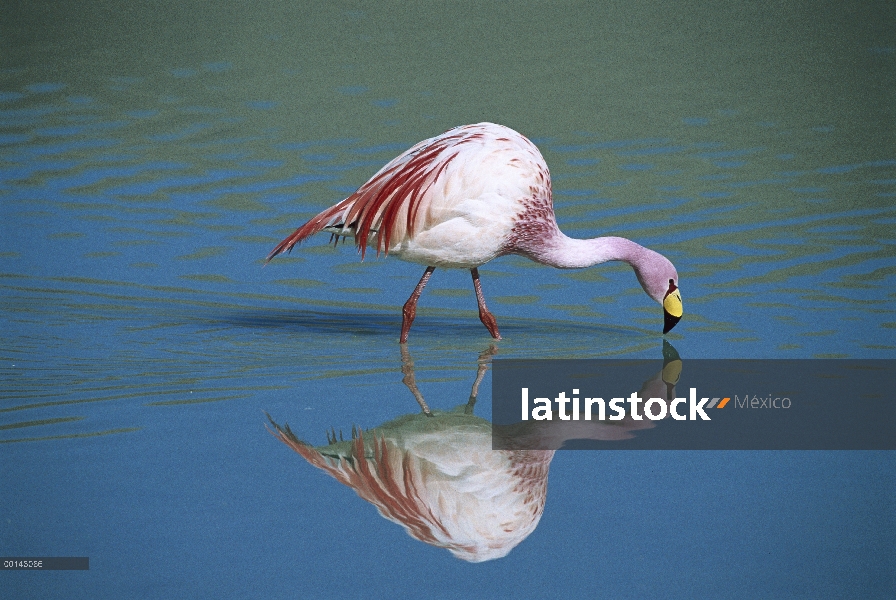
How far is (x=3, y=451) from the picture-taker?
19.6 feet

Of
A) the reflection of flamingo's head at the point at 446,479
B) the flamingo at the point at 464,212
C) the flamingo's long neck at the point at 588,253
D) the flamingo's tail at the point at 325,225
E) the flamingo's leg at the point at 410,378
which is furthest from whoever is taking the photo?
the flamingo's long neck at the point at 588,253

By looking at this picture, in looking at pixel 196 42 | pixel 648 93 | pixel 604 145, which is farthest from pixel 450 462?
pixel 196 42

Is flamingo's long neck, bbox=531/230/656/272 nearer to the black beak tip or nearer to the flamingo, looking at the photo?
the flamingo

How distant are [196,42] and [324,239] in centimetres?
784

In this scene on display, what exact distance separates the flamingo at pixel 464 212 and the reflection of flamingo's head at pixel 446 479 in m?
1.41

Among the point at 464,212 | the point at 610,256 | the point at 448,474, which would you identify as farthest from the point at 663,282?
the point at 448,474

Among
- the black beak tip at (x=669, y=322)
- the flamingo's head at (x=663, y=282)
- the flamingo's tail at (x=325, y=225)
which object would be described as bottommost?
the black beak tip at (x=669, y=322)

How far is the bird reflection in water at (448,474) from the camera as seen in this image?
17.2ft

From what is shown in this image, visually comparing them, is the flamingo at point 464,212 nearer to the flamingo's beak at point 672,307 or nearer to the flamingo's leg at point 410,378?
the flamingo's beak at point 672,307

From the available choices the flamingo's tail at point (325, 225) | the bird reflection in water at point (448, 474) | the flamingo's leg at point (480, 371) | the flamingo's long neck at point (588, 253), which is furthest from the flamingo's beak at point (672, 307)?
the flamingo's tail at point (325, 225)

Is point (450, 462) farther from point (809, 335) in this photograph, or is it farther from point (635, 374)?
point (809, 335)

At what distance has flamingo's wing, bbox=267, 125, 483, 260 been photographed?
7.45m

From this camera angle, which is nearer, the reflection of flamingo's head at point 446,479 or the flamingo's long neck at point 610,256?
the reflection of flamingo's head at point 446,479

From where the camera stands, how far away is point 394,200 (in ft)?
24.5
